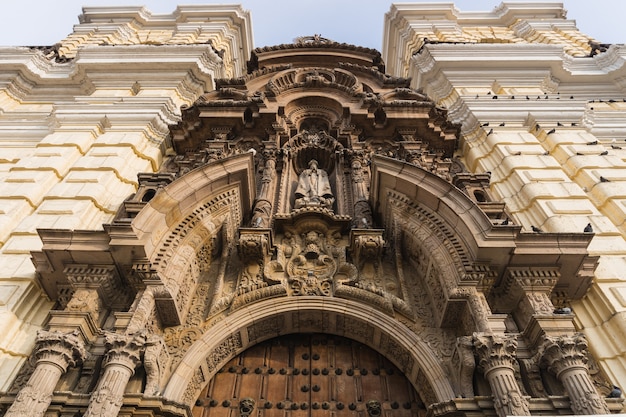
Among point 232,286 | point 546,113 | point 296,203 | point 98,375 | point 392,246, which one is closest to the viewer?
point 98,375

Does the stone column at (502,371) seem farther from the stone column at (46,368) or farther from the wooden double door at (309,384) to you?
the stone column at (46,368)

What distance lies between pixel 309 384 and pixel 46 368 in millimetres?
3736

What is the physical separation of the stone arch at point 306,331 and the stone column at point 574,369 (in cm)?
145

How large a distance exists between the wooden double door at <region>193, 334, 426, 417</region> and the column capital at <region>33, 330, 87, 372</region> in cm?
198

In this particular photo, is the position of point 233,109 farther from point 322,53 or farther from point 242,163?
point 322,53

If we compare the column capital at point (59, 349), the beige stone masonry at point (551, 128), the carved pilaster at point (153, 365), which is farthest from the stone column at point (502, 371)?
the column capital at point (59, 349)

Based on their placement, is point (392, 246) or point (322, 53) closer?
point (392, 246)

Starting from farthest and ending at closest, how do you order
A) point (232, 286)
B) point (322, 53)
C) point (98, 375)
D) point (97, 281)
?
point (322, 53) < point (232, 286) < point (97, 281) < point (98, 375)

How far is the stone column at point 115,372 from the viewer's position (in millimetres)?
5652

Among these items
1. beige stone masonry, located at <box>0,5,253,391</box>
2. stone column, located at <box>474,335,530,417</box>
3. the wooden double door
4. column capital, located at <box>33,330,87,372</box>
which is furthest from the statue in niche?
column capital, located at <box>33,330,87,372</box>

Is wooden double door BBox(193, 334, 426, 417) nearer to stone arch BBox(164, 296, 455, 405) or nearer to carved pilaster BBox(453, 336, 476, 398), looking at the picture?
stone arch BBox(164, 296, 455, 405)

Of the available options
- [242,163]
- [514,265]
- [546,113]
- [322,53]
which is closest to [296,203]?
[242,163]

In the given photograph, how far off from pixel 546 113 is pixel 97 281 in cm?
1112

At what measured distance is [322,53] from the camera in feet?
54.5
